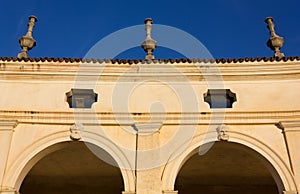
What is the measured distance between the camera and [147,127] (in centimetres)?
1066

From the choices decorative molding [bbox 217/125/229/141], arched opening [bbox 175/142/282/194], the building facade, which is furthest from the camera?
arched opening [bbox 175/142/282/194]

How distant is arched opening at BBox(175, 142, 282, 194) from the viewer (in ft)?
37.9

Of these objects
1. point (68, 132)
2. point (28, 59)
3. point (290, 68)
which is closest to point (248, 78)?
point (290, 68)

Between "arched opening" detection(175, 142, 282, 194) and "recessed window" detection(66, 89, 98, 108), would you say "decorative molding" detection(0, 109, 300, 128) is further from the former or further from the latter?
"arched opening" detection(175, 142, 282, 194)

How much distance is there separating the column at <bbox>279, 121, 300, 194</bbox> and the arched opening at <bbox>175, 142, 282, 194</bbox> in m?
0.70

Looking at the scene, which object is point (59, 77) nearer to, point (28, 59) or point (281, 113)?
point (28, 59)

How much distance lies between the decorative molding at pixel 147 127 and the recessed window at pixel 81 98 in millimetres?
1684

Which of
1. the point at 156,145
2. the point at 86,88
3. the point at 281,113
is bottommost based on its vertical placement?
the point at 156,145

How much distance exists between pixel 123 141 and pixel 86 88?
2.16 m

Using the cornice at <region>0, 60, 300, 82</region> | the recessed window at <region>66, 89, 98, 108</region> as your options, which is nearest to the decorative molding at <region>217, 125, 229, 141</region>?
the cornice at <region>0, 60, 300, 82</region>

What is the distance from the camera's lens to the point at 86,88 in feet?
38.3

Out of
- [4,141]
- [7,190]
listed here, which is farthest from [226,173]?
[4,141]

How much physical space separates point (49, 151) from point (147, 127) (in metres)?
2.79

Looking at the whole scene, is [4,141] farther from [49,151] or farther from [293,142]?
[293,142]
